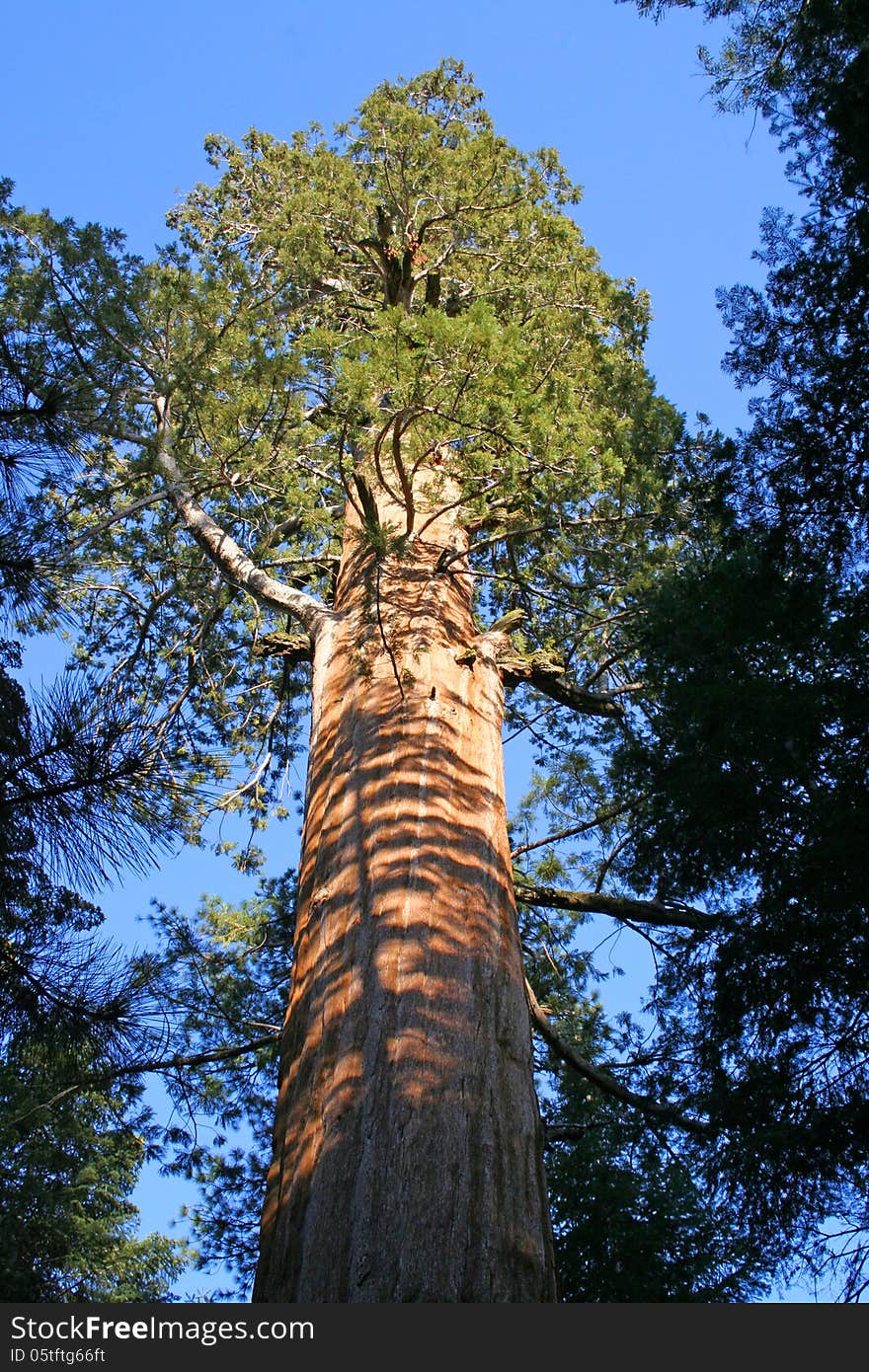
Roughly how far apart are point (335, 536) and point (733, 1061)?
167 inches

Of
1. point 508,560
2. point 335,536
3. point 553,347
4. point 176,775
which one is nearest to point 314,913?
point 176,775

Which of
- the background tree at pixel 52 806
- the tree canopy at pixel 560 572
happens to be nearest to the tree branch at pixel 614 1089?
the tree canopy at pixel 560 572

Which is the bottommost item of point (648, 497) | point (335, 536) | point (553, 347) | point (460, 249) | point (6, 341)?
point (6, 341)

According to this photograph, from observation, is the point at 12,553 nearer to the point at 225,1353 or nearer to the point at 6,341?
the point at 6,341

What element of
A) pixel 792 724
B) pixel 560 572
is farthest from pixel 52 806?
pixel 560 572

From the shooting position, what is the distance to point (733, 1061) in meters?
4.23

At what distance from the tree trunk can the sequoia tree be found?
0.4 inches

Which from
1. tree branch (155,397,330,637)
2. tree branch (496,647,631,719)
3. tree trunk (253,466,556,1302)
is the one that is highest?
tree branch (155,397,330,637)

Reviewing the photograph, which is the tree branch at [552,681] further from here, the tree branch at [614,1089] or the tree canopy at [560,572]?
the tree branch at [614,1089]

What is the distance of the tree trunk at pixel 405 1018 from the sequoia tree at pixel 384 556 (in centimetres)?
1

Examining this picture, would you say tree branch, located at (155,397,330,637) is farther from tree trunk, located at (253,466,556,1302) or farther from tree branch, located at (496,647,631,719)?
tree branch, located at (496,647,631,719)

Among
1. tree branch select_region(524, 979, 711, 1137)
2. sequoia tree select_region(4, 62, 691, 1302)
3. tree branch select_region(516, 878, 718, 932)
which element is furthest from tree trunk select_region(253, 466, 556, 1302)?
tree branch select_region(516, 878, 718, 932)

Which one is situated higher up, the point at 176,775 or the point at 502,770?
the point at 502,770

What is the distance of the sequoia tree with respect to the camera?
10.9ft
